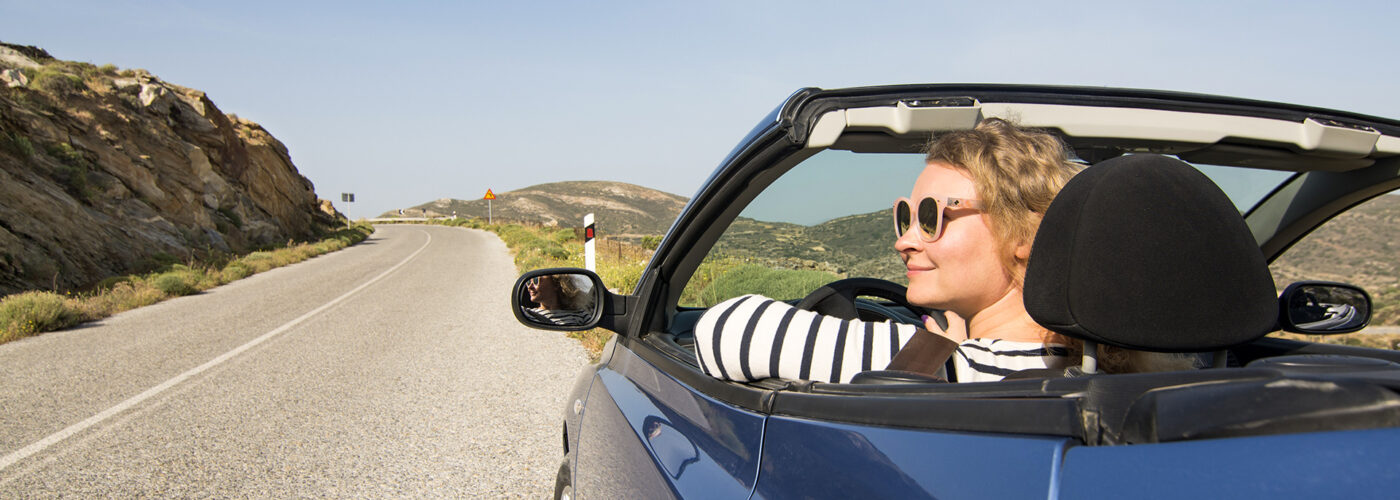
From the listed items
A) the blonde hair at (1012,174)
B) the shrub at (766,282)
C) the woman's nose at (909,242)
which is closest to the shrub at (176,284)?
the shrub at (766,282)

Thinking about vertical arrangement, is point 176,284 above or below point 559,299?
below

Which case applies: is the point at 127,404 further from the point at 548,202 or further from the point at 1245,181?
the point at 548,202

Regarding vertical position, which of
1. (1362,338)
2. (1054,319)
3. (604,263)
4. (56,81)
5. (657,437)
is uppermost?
(56,81)

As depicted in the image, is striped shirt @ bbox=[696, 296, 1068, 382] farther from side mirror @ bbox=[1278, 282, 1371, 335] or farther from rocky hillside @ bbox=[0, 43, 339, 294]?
rocky hillside @ bbox=[0, 43, 339, 294]

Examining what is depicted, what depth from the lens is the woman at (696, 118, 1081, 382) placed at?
56.2 inches

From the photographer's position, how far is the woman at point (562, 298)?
249 centimetres

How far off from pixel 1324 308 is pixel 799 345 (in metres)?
2.08

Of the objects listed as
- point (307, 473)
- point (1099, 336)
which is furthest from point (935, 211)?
point (307, 473)

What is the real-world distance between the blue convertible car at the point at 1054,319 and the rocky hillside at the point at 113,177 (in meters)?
16.8

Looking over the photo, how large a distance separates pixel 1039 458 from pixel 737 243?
1329 mm

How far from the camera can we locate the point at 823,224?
6.24 ft

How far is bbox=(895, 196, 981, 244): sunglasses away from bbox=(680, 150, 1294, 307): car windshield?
142 mm

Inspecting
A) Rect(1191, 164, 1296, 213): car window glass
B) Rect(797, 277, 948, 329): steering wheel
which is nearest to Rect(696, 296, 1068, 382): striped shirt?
Rect(797, 277, 948, 329): steering wheel

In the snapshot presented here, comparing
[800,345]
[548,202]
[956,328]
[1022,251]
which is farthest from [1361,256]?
[548,202]
